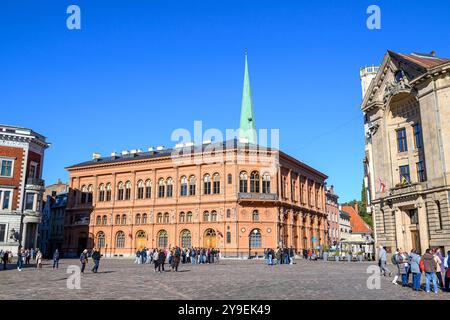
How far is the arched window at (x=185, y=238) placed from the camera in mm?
58166

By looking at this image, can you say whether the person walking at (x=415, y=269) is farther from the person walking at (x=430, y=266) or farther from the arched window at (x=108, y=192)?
the arched window at (x=108, y=192)

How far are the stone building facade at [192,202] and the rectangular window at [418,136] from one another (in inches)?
870

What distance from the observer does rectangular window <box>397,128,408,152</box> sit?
40.5 metres

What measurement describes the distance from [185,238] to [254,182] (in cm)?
1279

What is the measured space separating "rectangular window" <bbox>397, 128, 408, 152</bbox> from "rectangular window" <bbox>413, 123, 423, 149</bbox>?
3.61 feet

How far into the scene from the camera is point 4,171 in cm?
4888

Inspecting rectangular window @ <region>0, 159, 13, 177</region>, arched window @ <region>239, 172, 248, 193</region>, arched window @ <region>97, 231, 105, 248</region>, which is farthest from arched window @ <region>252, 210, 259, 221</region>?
rectangular window @ <region>0, 159, 13, 177</region>

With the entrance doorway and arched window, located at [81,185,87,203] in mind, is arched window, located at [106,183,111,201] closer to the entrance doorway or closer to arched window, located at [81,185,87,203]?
arched window, located at [81,185,87,203]

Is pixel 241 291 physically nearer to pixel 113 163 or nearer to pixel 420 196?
pixel 420 196

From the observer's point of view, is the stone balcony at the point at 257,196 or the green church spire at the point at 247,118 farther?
the green church spire at the point at 247,118

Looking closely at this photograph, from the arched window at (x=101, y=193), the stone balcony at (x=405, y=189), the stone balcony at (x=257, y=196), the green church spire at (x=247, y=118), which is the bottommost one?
the stone balcony at (x=405, y=189)

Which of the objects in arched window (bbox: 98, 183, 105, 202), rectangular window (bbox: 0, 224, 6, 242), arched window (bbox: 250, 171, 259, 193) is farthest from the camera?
arched window (bbox: 98, 183, 105, 202)

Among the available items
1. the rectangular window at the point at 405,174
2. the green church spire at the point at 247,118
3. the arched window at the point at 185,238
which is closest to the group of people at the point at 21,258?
the arched window at the point at 185,238
